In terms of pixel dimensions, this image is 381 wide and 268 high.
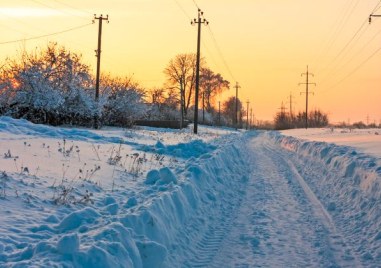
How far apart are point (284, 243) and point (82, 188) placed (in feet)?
12.0

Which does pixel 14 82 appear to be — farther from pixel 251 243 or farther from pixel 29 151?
pixel 251 243

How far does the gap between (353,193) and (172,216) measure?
538 cm

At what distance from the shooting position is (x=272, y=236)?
7883mm

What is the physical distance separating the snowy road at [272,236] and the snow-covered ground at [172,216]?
2cm

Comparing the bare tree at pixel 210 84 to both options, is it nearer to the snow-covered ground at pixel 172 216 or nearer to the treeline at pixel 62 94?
the treeline at pixel 62 94

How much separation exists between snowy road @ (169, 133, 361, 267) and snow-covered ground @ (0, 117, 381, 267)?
16mm

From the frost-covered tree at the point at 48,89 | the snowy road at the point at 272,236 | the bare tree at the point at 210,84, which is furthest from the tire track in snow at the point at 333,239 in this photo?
the bare tree at the point at 210,84

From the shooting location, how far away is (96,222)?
6.34m

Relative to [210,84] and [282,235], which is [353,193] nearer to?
[282,235]

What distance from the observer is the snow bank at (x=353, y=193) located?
7947mm

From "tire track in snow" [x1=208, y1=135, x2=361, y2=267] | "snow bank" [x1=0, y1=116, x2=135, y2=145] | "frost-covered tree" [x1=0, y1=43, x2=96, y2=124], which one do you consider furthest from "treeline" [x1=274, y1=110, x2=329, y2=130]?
"tire track in snow" [x1=208, y1=135, x2=361, y2=267]

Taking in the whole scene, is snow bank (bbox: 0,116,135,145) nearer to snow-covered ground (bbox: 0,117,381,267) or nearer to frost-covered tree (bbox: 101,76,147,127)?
snow-covered ground (bbox: 0,117,381,267)

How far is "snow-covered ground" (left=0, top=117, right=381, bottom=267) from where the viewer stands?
5.39 m

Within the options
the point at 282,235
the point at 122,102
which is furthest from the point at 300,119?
the point at 282,235
